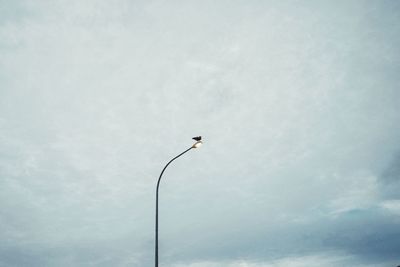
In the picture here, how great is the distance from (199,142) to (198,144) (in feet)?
0.53

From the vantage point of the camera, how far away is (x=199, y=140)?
1709 centimetres

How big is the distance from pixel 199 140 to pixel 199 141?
0.70 ft

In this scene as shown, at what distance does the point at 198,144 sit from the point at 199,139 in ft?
1.04

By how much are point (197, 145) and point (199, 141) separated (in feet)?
1.03

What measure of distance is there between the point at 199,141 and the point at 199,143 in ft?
0.50

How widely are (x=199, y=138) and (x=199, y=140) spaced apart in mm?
146

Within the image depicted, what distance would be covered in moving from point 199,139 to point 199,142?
11.9 inches

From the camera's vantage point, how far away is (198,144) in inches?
675

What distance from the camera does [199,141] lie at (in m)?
17.3

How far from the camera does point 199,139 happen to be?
17.0 metres

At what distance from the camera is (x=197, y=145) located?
17094mm

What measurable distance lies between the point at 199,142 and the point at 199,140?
207 millimetres

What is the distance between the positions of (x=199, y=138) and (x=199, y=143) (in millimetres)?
337
